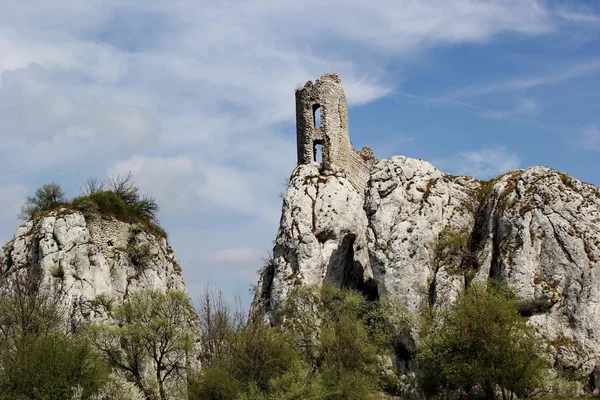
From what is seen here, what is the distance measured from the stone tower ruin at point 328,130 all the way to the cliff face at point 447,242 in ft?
5.39

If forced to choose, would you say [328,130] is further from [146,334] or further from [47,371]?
[47,371]

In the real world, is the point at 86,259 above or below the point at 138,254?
below

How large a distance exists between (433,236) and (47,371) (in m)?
26.2

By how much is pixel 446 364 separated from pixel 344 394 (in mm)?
5699

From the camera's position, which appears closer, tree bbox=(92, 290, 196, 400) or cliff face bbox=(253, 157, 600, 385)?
tree bbox=(92, 290, 196, 400)

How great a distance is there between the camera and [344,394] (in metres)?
35.7

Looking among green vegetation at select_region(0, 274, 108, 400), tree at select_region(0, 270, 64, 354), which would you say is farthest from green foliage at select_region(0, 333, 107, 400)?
tree at select_region(0, 270, 64, 354)

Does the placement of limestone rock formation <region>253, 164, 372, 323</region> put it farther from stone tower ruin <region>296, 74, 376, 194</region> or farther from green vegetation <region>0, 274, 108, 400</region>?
green vegetation <region>0, 274, 108, 400</region>

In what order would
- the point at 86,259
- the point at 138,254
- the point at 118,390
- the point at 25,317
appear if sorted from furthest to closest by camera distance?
the point at 138,254 → the point at 86,259 → the point at 25,317 → the point at 118,390

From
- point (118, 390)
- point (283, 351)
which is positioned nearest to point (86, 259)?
point (118, 390)

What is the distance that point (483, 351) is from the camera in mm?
35500

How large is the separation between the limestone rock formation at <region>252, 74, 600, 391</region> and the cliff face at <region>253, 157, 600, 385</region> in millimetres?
71

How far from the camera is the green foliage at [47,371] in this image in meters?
31.3

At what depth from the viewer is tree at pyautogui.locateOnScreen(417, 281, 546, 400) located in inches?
1361
